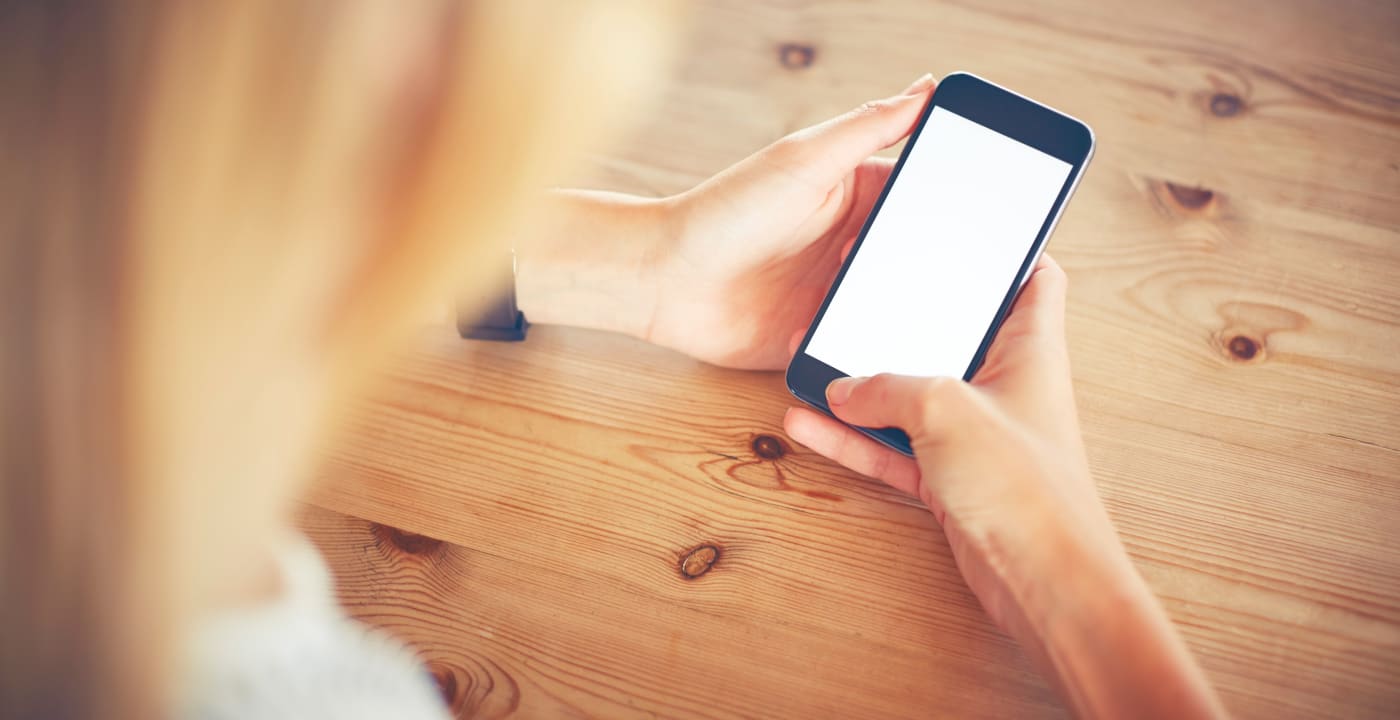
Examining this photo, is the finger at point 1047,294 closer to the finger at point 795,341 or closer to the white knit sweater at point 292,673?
the finger at point 795,341

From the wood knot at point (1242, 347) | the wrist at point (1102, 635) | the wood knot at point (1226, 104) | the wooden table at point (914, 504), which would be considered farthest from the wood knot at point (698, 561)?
the wood knot at point (1226, 104)

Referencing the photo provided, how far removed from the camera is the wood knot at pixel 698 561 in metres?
0.64

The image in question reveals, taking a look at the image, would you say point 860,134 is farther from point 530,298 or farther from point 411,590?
point 411,590

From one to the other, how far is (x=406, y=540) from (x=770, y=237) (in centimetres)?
40

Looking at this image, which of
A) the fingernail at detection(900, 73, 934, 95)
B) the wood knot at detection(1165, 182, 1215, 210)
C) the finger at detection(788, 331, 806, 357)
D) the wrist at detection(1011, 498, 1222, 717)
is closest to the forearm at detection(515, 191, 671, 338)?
the finger at detection(788, 331, 806, 357)

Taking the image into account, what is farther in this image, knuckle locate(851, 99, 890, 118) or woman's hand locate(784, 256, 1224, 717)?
knuckle locate(851, 99, 890, 118)

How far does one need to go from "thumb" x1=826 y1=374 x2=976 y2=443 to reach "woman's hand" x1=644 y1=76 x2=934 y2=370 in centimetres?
13

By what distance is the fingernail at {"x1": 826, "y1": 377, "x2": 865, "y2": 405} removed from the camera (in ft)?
2.08

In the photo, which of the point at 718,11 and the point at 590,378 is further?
the point at 718,11

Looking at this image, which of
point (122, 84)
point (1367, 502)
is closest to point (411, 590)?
point (122, 84)

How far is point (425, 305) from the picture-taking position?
0.28 m

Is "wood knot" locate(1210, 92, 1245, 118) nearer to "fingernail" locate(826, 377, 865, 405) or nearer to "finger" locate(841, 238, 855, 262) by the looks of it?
"finger" locate(841, 238, 855, 262)

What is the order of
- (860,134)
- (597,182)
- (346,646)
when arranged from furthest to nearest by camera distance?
1. (597,182)
2. (860,134)
3. (346,646)

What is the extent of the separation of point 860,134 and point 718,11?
0.32m
